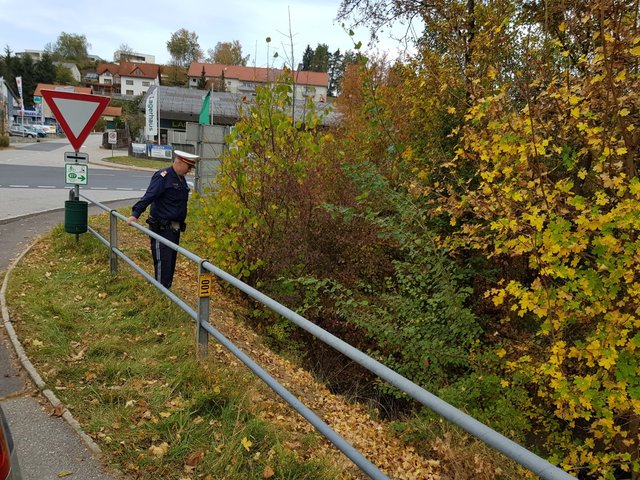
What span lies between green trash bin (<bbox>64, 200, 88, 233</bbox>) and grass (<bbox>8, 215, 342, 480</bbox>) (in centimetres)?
120

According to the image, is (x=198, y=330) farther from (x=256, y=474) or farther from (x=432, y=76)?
(x=432, y=76)

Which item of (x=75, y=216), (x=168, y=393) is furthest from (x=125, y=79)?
(x=168, y=393)

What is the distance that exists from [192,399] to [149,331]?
1481mm

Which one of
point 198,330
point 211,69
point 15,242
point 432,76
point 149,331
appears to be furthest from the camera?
point 211,69

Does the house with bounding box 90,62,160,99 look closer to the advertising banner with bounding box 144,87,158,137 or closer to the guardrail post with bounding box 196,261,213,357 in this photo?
the advertising banner with bounding box 144,87,158,137

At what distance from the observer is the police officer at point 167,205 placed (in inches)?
214

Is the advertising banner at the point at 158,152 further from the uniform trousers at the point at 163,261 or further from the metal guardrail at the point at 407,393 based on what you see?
the metal guardrail at the point at 407,393

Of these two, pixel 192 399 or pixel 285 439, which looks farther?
pixel 192 399

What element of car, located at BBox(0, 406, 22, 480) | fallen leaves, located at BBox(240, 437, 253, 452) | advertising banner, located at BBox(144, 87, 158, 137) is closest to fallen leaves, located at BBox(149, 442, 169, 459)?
fallen leaves, located at BBox(240, 437, 253, 452)

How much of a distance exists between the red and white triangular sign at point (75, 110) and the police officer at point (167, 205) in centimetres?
187

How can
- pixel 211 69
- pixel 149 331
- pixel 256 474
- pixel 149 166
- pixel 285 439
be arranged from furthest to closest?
pixel 211 69, pixel 149 166, pixel 149 331, pixel 285 439, pixel 256 474

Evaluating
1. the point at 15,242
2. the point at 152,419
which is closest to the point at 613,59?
the point at 152,419

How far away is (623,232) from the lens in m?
3.45

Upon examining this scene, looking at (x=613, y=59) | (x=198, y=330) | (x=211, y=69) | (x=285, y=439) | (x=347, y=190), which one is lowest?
(x=285, y=439)
